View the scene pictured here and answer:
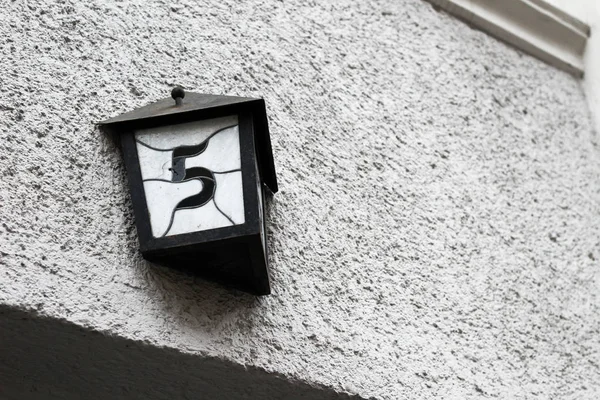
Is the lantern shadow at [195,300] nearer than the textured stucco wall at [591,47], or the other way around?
the lantern shadow at [195,300]

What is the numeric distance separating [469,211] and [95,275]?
0.86 m

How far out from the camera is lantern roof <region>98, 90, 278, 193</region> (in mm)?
1381

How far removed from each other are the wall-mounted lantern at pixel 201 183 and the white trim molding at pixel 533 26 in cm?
102

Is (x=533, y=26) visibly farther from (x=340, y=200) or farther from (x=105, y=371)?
(x=105, y=371)

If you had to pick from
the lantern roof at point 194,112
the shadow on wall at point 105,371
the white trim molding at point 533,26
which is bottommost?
the shadow on wall at point 105,371

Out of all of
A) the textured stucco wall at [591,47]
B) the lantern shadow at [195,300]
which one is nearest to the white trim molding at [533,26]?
the textured stucco wall at [591,47]

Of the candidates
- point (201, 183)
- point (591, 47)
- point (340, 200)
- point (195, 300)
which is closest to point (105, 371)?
point (195, 300)

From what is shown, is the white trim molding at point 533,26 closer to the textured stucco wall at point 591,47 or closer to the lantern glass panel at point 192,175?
the textured stucco wall at point 591,47

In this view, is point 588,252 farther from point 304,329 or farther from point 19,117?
point 19,117

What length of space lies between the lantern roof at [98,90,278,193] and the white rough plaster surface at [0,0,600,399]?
79 millimetres

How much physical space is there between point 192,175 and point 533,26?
1.38m

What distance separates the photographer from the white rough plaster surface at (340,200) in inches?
53.9

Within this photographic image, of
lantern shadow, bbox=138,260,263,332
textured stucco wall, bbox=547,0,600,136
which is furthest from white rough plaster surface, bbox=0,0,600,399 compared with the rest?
textured stucco wall, bbox=547,0,600,136

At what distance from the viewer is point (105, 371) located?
Result: 1364 millimetres
